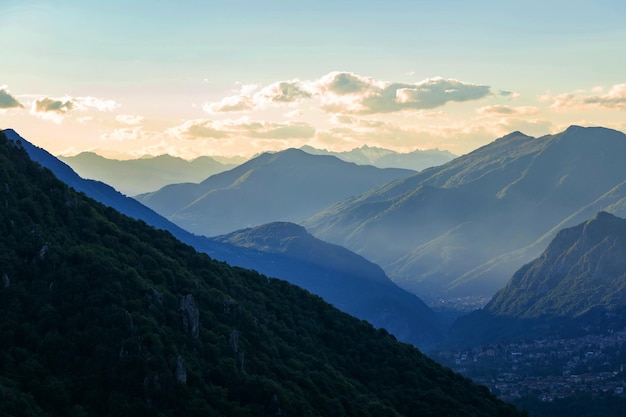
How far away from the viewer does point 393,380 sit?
170375 millimetres

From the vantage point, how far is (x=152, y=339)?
119m

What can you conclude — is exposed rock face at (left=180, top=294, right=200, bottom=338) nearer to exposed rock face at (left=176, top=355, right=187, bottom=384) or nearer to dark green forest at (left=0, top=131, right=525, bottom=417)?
dark green forest at (left=0, top=131, right=525, bottom=417)

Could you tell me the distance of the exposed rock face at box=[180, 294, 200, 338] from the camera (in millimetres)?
132750

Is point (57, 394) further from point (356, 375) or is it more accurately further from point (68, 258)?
point (356, 375)

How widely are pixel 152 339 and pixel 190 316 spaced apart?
48.0 feet

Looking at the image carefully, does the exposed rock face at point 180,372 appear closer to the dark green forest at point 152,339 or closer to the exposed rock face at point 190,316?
the dark green forest at point 152,339

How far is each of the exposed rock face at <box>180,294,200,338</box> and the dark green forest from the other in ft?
0.60

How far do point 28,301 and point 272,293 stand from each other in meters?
72.9

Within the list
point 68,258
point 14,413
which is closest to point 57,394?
point 14,413

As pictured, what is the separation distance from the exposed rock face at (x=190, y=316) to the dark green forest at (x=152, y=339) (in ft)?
0.60

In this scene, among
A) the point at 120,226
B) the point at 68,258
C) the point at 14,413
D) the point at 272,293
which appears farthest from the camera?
the point at 272,293

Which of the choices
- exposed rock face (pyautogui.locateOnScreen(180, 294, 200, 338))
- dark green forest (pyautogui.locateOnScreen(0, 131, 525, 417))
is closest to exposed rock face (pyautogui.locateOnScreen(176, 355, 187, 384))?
dark green forest (pyautogui.locateOnScreen(0, 131, 525, 417))

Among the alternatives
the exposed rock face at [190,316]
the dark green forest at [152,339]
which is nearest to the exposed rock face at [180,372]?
the dark green forest at [152,339]

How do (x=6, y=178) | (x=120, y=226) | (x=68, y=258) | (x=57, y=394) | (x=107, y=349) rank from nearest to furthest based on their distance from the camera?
(x=57, y=394) < (x=107, y=349) < (x=68, y=258) < (x=6, y=178) < (x=120, y=226)
